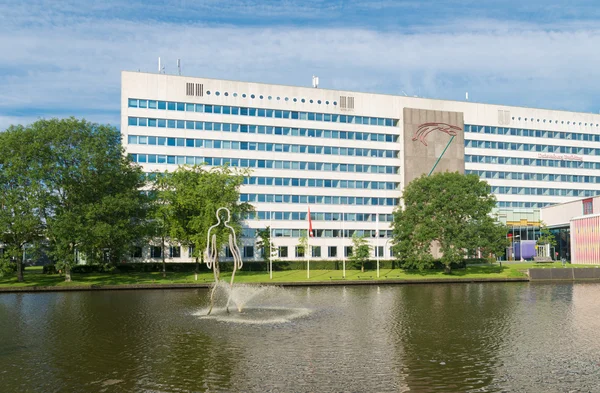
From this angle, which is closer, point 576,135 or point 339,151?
point 339,151

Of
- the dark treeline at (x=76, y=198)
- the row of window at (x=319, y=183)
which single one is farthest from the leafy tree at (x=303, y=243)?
the dark treeline at (x=76, y=198)

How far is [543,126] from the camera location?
130625 mm

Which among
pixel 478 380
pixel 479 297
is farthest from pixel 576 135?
pixel 478 380

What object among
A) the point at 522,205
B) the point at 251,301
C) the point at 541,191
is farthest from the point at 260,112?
the point at 541,191

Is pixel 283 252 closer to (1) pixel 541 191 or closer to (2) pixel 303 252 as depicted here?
(2) pixel 303 252

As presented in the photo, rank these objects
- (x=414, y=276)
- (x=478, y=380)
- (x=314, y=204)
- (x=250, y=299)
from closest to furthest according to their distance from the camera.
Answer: (x=478, y=380) < (x=250, y=299) < (x=414, y=276) < (x=314, y=204)

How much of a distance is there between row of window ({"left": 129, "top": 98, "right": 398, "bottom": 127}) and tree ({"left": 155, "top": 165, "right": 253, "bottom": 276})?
24137mm

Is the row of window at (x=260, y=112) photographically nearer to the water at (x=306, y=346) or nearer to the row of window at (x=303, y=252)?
the row of window at (x=303, y=252)

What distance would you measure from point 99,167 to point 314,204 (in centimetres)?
4986

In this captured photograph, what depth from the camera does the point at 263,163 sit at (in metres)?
110

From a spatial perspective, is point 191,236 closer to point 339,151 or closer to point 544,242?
point 339,151

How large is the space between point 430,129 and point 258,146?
38041 millimetres

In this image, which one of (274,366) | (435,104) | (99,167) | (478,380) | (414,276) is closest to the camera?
(478,380)

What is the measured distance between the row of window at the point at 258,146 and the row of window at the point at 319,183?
223 inches
